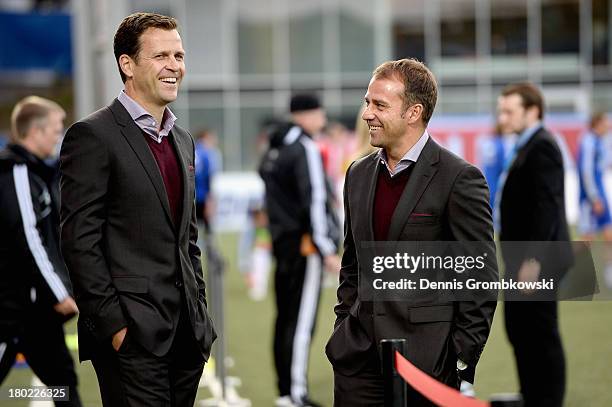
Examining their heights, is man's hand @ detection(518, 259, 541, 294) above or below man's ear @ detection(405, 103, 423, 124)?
below

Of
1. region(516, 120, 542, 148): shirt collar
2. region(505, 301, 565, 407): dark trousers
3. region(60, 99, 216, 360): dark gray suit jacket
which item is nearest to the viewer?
region(60, 99, 216, 360): dark gray suit jacket

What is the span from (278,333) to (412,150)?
12.4ft

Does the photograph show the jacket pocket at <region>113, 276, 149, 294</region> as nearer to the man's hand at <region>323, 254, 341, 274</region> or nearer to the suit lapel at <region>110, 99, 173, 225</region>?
the suit lapel at <region>110, 99, 173, 225</region>

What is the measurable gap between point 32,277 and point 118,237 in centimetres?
178

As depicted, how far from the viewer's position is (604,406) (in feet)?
23.3

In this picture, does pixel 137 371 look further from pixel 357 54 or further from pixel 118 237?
pixel 357 54

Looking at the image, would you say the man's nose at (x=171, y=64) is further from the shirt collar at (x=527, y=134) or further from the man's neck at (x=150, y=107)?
the shirt collar at (x=527, y=134)

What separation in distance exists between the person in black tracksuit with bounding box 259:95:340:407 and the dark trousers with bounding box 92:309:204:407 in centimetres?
327

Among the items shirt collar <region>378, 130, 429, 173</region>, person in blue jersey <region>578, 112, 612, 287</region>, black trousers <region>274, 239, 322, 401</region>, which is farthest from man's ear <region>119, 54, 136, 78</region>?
person in blue jersey <region>578, 112, 612, 287</region>

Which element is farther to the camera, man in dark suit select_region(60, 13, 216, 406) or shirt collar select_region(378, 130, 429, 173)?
shirt collar select_region(378, 130, 429, 173)

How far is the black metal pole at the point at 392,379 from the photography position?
357 centimetres

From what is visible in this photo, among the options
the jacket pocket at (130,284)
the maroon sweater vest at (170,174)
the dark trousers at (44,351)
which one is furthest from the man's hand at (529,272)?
the dark trousers at (44,351)

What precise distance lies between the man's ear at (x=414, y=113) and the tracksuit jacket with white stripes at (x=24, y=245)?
7.56ft

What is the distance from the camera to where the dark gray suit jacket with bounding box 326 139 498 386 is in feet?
12.9
